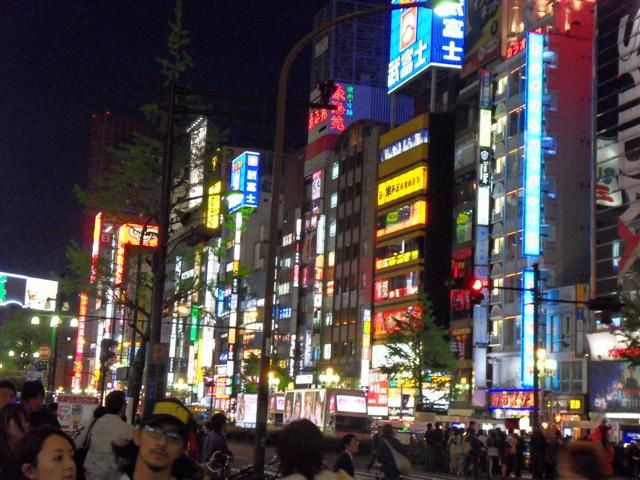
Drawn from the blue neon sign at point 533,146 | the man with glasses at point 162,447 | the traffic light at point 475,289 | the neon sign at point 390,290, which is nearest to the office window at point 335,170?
the neon sign at point 390,290

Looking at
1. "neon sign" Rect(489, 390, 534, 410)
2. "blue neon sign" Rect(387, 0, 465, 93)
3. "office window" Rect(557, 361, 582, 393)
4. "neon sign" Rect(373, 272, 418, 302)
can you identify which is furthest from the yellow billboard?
"office window" Rect(557, 361, 582, 393)

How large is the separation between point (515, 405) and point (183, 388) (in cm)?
7194

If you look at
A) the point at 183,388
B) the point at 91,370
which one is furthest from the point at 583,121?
the point at 91,370

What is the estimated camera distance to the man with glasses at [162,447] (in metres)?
4.59

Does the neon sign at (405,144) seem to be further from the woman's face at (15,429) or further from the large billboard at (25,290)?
the woman's face at (15,429)

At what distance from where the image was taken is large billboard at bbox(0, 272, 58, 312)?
220 ft

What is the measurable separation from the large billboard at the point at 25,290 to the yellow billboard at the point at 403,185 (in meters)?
26.5

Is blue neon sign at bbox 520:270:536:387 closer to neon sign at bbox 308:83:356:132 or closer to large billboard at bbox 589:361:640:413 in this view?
large billboard at bbox 589:361:640:413

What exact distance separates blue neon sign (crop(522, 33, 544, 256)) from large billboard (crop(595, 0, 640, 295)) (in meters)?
4.46

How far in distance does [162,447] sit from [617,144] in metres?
52.0

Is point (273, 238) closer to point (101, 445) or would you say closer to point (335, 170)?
point (101, 445)

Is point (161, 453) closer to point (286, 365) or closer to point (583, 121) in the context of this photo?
point (583, 121)

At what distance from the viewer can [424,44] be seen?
274 feet

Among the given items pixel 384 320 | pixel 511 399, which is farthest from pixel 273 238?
pixel 384 320
